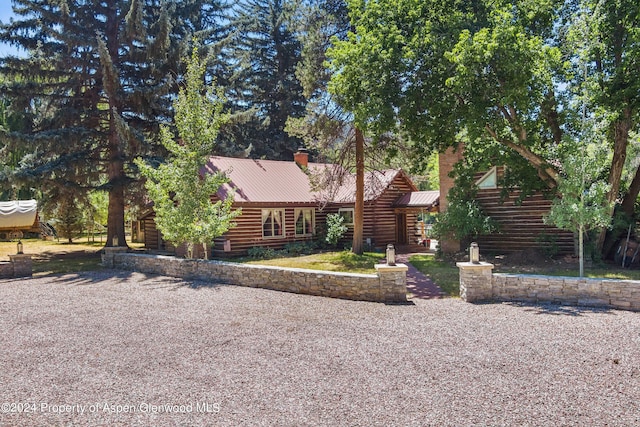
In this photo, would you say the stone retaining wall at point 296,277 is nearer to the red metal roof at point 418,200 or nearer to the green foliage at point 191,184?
the green foliage at point 191,184

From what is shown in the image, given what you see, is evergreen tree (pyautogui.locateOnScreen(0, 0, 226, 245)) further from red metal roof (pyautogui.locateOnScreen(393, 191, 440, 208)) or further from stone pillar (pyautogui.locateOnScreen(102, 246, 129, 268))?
red metal roof (pyautogui.locateOnScreen(393, 191, 440, 208))

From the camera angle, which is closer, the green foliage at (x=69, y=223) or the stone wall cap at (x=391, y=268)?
the stone wall cap at (x=391, y=268)

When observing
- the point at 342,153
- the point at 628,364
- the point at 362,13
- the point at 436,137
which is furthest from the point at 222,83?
the point at 628,364

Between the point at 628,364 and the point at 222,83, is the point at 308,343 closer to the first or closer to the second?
the point at 628,364

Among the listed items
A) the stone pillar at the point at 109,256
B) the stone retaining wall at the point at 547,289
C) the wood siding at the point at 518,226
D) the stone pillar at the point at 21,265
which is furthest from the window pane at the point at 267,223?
the stone retaining wall at the point at 547,289

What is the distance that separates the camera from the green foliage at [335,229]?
19.5 meters

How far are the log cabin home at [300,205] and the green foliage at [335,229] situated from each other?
0.74 meters

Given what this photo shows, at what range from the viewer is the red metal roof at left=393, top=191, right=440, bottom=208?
20.9 metres

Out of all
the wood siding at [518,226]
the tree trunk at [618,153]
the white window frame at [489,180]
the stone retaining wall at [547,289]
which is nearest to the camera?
the stone retaining wall at [547,289]

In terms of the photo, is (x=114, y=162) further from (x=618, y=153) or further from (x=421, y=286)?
(x=618, y=153)

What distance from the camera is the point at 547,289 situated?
891cm

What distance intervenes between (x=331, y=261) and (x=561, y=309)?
29.5 feet

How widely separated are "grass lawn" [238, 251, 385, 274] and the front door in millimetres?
4790

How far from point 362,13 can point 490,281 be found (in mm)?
10075
